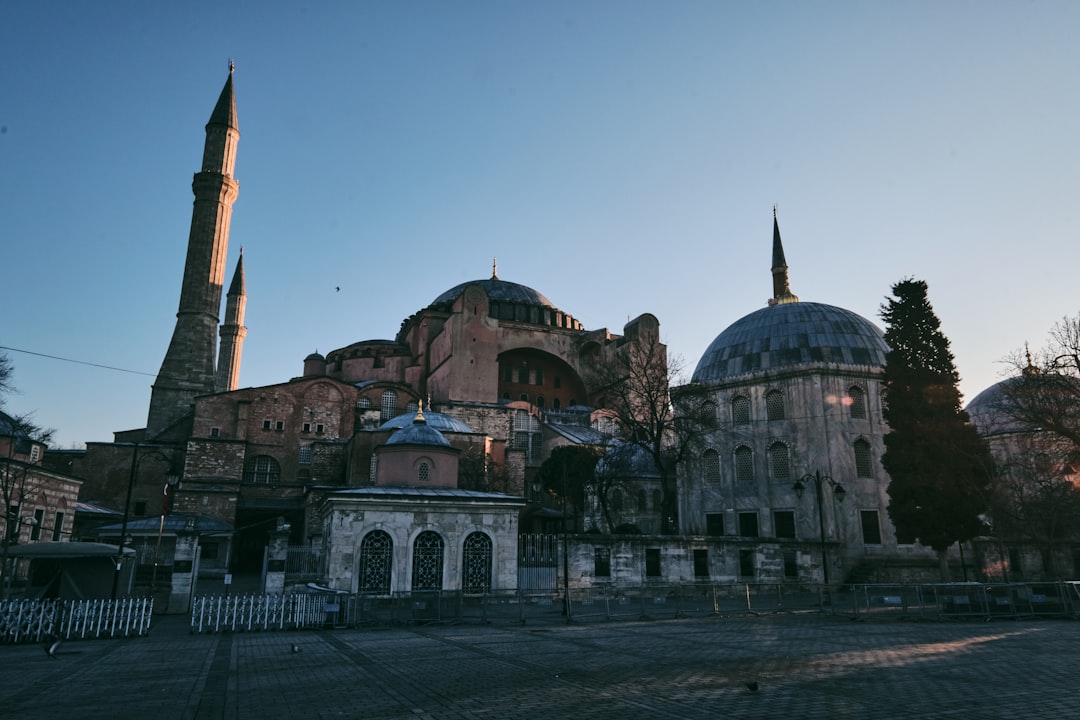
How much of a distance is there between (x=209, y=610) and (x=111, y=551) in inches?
109

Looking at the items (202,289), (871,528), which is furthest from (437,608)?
(202,289)

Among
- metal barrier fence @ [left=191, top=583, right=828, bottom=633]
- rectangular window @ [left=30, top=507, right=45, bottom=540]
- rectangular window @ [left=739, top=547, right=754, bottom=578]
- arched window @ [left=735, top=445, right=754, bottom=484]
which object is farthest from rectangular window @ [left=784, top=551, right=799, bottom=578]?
rectangular window @ [left=30, top=507, right=45, bottom=540]

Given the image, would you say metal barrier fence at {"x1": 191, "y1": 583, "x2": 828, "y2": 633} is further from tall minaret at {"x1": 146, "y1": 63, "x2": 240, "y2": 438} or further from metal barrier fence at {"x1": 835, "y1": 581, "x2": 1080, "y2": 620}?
tall minaret at {"x1": 146, "y1": 63, "x2": 240, "y2": 438}

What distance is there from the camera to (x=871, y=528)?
2933 centimetres

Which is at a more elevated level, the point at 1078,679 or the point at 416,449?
the point at 416,449

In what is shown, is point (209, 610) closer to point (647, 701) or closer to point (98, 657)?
point (98, 657)

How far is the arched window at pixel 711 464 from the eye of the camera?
33.2 meters

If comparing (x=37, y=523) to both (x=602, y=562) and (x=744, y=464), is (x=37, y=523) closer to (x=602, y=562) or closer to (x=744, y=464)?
(x=602, y=562)

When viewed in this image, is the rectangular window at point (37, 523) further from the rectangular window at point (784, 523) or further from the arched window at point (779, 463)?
the arched window at point (779, 463)

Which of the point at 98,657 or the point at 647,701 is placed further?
the point at 98,657

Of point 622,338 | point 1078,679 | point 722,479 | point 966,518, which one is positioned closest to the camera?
point 1078,679

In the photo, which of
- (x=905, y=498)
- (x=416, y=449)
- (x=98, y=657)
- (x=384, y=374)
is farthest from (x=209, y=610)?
(x=384, y=374)

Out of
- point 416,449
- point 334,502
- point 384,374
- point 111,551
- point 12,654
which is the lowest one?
point 12,654

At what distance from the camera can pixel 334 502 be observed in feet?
67.8
